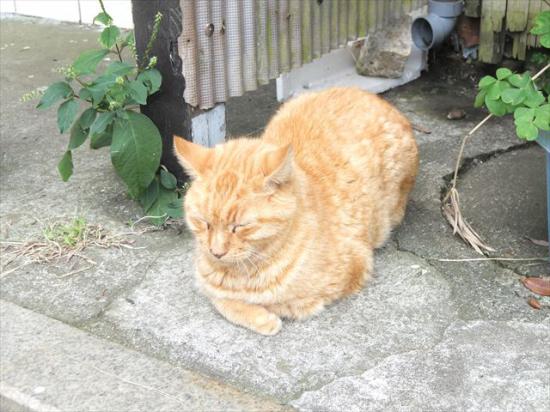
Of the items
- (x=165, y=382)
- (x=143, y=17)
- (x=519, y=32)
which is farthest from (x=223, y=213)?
(x=519, y=32)

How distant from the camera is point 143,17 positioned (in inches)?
139

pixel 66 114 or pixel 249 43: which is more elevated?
pixel 249 43

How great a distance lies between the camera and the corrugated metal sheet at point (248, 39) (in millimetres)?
3574

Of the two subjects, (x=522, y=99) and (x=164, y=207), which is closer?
(x=522, y=99)

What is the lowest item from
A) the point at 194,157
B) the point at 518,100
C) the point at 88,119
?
the point at 88,119

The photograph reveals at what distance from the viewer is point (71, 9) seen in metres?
7.06

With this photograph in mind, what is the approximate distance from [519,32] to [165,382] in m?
3.64

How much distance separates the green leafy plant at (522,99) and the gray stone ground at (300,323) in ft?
2.35

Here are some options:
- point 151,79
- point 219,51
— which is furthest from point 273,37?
point 151,79

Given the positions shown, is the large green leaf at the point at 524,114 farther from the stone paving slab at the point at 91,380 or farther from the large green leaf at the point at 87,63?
the large green leaf at the point at 87,63

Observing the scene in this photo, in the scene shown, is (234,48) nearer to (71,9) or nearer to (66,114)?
(66,114)

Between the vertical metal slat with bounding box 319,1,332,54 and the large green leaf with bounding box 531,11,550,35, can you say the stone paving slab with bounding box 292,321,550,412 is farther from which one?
the vertical metal slat with bounding box 319,1,332,54

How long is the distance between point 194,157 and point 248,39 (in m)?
1.24

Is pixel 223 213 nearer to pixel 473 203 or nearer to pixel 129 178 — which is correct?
pixel 129 178
